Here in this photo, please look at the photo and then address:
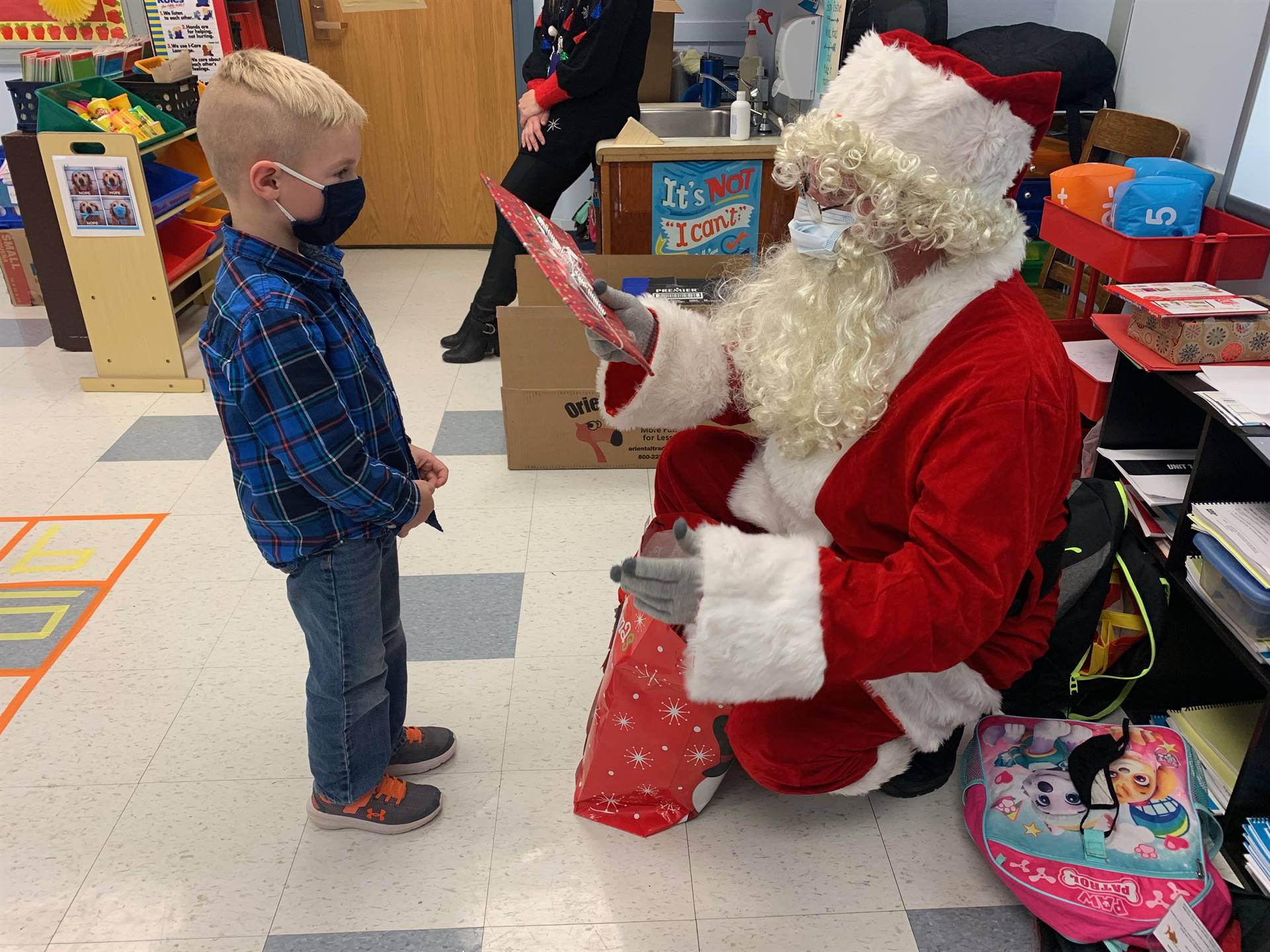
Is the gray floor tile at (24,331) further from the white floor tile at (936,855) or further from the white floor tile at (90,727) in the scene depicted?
the white floor tile at (936,855)

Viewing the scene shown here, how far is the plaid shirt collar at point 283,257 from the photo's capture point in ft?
4.10

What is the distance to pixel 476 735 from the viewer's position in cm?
186

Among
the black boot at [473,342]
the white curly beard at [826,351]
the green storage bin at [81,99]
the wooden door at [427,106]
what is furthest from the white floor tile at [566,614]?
the wooden door at [427,106]

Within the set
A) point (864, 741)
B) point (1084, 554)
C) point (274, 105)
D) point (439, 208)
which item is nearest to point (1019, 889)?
point (864, 741)

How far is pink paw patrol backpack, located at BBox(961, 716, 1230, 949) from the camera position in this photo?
1.40 m

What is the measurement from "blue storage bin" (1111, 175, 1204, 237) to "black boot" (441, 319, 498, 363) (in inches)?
86.6

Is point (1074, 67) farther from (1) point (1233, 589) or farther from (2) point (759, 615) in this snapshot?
(2) point (759, 615)

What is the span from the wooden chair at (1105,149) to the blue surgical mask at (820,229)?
1.39 metres

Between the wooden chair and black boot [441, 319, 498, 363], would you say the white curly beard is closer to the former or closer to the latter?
the wooden chair

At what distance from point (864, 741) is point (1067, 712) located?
462 mm

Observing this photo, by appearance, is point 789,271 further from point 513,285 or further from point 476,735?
point 513,285

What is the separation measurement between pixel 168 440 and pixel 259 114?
206cm

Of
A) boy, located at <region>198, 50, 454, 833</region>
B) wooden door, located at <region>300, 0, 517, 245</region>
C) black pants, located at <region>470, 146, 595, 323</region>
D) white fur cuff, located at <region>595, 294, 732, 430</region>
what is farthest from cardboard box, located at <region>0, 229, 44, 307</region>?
white fur cuff, located at <region>595, 294, 732, 430</region>

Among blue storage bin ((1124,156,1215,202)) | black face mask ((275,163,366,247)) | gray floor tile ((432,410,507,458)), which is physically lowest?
gray floor tile ((432,410,507,458))
